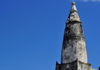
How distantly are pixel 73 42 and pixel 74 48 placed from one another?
94 centimetres

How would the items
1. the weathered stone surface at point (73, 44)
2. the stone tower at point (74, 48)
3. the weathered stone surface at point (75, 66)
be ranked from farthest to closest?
the weathered stone surface at point (73, 44)
the stone tower at point (74, 48)
the weathered stone surface at point (75, 66)

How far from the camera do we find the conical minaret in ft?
107

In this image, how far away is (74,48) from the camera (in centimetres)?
3272

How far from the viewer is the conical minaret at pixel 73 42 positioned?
32469 millimetres

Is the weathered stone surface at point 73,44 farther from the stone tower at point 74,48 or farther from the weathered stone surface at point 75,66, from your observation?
the weathered stone surface at point 75,66

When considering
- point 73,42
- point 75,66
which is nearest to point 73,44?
point 73,42

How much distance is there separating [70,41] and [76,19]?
3.70m

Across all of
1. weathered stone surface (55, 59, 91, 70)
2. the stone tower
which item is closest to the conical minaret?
the stone tower

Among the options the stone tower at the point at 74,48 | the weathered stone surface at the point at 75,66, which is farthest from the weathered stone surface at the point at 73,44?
the weathered stone surface at the point at 75,66

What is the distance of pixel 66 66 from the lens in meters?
32.2

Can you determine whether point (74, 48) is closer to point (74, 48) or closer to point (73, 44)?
point (74, 48)

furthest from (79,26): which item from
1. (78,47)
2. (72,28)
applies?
(78,47)

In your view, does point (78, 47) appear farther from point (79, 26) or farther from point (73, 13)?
point (73, 13)

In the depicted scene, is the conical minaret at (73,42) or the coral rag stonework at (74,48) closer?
the coral rag stonework at (74,48)
